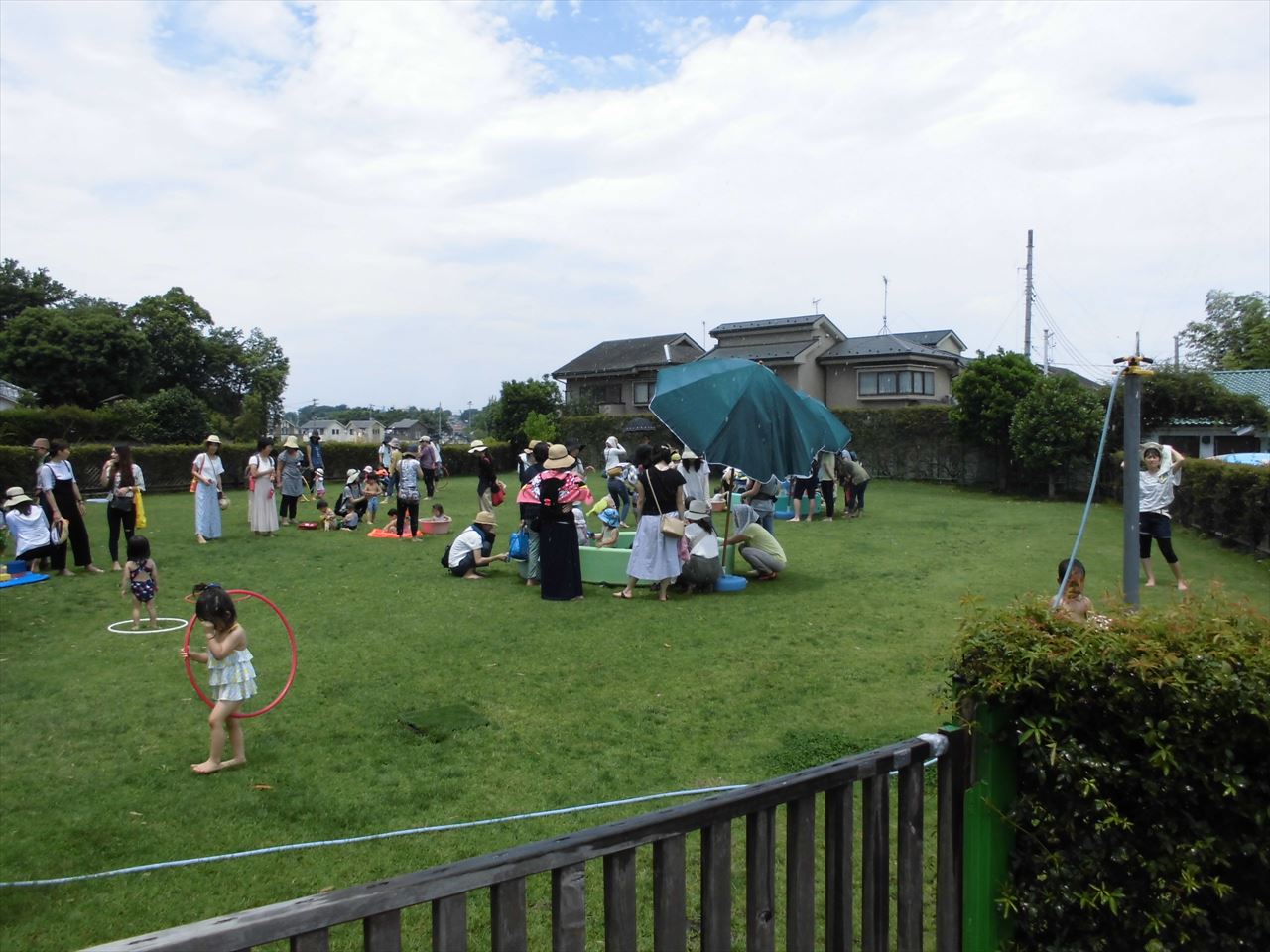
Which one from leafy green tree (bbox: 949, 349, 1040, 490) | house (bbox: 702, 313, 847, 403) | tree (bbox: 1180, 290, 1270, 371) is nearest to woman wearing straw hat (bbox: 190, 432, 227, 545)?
leafy green tree (bbox: 949, 349, 1040, 490)

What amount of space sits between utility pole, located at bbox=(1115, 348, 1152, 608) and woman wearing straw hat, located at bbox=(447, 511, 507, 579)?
8.59 metres

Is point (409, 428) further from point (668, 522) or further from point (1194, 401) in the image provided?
point (668, 522)

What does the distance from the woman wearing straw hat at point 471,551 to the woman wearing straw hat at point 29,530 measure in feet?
16.2

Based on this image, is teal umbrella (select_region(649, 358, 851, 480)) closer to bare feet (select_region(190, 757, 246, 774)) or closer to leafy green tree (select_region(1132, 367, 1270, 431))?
bare feet (select_region(190, 757, 246, 774))

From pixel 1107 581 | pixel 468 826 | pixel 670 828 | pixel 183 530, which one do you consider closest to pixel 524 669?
pixel 468 826

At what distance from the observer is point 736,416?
1043 cm

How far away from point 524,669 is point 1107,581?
25.5ft

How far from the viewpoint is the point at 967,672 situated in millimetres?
2920

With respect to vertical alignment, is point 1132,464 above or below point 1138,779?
above

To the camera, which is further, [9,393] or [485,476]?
[9,393]

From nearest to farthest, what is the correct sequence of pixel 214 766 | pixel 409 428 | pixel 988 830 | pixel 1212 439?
pixel 988 830, pixel 214 766, pixel 1212 439, pixel 409 428

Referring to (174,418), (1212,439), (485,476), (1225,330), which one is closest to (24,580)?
(485,476)

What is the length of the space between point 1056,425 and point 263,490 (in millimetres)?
19465

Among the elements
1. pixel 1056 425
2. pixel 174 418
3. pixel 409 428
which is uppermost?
pixel 409 428
